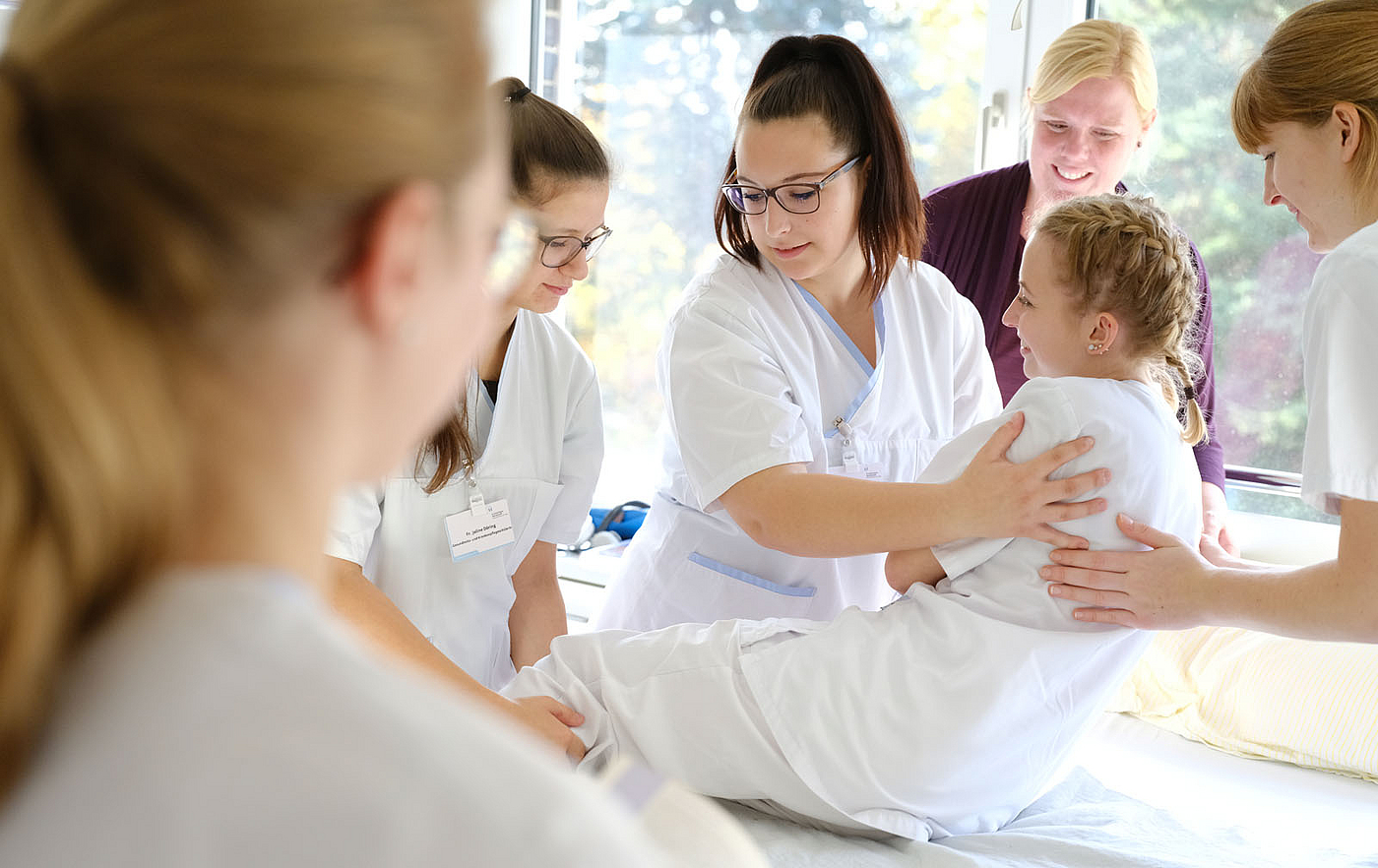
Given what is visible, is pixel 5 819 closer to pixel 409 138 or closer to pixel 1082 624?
pixel 409 138

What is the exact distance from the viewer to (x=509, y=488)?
1.86 meters

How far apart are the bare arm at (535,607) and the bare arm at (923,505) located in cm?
51

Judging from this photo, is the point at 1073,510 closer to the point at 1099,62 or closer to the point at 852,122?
the point at 852,122

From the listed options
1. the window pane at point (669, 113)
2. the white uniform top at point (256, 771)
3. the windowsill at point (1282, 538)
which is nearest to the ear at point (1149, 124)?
the window pane at point (669, 113)

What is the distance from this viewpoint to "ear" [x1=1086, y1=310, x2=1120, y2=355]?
1.63 m

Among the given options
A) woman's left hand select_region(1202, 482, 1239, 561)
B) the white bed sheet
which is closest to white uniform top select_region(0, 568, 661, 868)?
the white bed sheet

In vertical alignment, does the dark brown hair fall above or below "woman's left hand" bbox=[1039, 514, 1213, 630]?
above

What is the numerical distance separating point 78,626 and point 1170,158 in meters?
2.63

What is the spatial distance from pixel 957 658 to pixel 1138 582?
0.24 m

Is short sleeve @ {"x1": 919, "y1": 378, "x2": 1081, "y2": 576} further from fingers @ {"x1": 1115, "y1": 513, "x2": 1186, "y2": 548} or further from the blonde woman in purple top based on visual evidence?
the blonde woman in purple top

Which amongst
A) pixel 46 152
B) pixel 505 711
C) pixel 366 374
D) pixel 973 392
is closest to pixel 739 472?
pixel 505 711

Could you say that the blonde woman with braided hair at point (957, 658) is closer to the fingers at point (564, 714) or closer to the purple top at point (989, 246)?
the fingers at point (564, 714)

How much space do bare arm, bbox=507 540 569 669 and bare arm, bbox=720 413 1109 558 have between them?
513 millimetres

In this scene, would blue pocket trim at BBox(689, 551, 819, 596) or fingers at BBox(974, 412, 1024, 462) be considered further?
blue pocket trim at BBox(689, 551, 819, 596)
